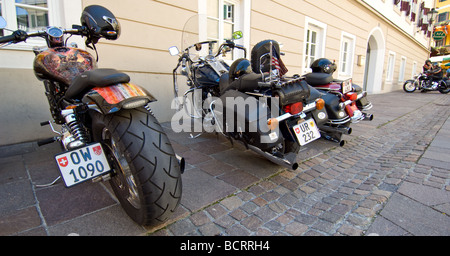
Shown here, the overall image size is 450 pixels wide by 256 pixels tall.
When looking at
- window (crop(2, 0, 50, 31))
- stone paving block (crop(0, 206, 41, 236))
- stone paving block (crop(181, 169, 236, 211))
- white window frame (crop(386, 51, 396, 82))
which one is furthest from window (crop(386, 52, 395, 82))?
stone paving block (crop(0, 206, 41, 236))

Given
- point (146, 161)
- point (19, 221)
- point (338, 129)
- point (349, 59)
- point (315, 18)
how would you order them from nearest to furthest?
point (146, 161)
point (19, 221)
point (338, 129)
point (315, 18)
point (349, 59)

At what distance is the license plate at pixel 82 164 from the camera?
122 centimetres

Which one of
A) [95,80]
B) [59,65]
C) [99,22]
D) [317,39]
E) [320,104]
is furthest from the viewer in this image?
[317,39]

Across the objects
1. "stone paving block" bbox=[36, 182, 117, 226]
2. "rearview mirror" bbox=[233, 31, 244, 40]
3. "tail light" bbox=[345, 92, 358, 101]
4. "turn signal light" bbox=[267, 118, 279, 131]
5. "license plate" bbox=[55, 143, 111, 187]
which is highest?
"rearview mirror" bbox=[233, 31, 244, 40]

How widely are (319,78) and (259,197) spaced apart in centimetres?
207

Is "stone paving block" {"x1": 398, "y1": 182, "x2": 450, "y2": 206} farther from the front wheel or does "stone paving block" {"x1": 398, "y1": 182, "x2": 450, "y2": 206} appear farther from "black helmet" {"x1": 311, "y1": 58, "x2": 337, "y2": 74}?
the front wheel

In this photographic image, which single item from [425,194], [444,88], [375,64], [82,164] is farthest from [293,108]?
[444,88]

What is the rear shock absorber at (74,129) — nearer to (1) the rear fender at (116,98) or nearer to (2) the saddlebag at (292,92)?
(1) the rear fender at (116,98)

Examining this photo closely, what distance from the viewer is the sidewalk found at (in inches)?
57.3

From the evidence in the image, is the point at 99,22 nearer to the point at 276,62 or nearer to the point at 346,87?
the point at 276,62

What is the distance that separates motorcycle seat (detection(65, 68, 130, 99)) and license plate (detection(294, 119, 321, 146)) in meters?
1.49

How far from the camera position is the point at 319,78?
3.17 meters

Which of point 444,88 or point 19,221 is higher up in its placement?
point 444,88
